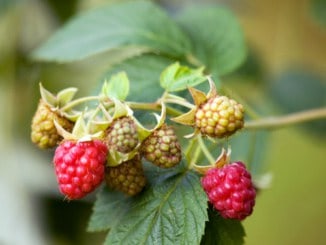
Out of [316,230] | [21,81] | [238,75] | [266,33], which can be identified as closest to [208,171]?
[238,75]

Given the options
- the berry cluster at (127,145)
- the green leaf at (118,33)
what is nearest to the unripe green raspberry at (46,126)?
the berry cluster at (127,145)

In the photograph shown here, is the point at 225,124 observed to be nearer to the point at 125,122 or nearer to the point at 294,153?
the point at 125,122

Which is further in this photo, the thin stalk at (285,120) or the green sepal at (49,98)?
the thin stalk at (285,120)

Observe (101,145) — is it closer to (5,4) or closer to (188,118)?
(188,118)

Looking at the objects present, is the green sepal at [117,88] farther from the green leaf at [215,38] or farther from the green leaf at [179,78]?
the green leaf at [215,38]

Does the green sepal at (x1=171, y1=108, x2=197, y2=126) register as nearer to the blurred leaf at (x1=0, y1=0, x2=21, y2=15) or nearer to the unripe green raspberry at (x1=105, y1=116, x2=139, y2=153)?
the unripe green raspberry at (x1=105, y1=116, x2=139, y2=153)

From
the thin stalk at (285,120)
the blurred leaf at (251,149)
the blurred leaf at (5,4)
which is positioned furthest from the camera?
the blurred leaf at (5,4)
